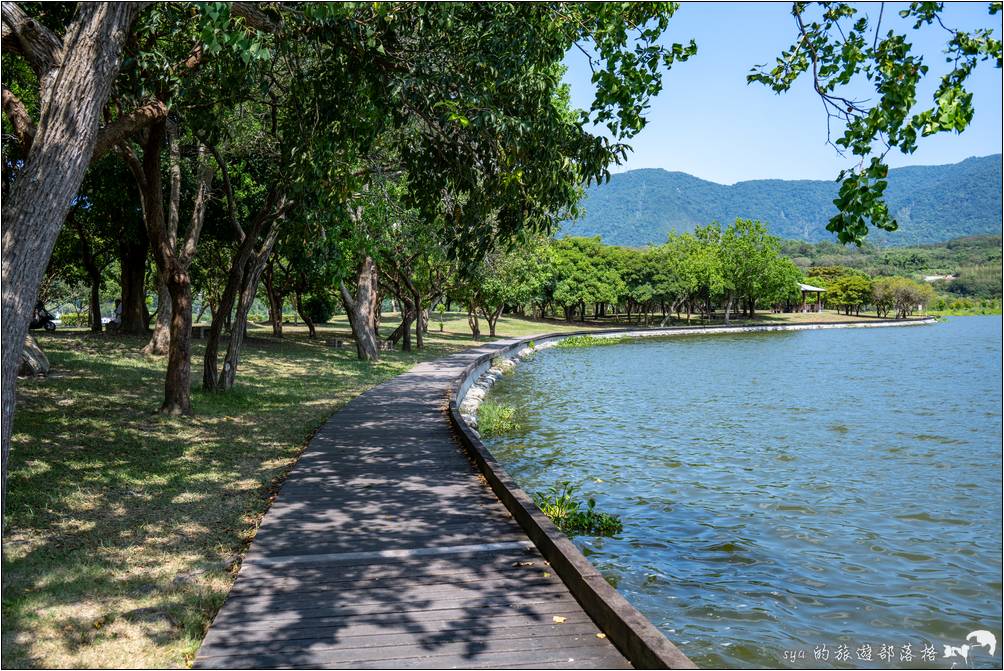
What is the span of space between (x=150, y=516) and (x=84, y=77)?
3.86 meters

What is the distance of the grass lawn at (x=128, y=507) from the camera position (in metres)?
4.81

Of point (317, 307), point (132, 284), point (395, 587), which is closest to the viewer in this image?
point (395, 587)

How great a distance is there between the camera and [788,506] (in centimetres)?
1093

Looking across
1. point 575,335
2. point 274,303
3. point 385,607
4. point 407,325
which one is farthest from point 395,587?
point 575,335

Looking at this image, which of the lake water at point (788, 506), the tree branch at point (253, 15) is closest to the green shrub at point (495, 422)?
the lake water at point (788, 506)

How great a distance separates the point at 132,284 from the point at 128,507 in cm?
2074

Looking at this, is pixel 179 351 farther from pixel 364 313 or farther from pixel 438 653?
pixel 364 313

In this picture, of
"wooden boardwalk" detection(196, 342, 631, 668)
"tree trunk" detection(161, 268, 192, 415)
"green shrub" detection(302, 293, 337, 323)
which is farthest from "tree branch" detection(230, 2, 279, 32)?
"green shrub" detection(302, 293, 337, 323)

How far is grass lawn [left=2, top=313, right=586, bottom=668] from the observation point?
15.8 feet

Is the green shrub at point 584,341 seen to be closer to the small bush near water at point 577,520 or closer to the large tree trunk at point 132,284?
the large tree trunk at point 132,284

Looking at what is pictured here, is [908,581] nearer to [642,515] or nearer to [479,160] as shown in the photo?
[642,515]

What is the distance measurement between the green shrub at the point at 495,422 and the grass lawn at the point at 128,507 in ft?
9.56

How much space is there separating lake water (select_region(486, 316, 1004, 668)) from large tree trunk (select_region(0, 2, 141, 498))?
17.8 feet

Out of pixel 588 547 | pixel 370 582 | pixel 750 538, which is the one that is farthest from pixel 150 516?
pixel 750 538
